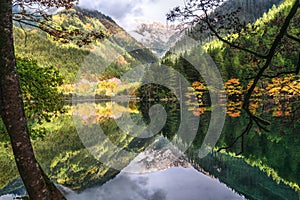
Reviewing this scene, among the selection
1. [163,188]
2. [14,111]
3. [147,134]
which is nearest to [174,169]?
[163,188]

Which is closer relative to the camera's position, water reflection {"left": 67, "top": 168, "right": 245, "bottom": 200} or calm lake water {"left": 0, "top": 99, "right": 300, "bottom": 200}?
water reflection {"left": 67, "top": 168, "right": 245, "bottom": 200}

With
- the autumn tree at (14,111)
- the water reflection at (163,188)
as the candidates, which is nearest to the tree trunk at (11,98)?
the autumn tree at (14,111)

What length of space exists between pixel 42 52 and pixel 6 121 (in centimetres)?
13725

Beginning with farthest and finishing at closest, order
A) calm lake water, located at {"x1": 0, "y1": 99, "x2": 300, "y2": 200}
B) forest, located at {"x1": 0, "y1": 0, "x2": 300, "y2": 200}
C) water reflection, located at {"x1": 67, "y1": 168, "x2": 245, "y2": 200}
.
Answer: calm lake water, located at {"x1": 0, "y1": 99, "x2": 300, "y2": 200} < water reflection, located at {"x1": 67, "y1": 168, "x2": 245, "y2": 200} < forest, located at {"x1": 0, "y1": 0, "x2": 300, "y2": 200}

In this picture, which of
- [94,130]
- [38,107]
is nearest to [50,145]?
[94,130]

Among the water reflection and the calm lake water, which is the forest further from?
the water reflection

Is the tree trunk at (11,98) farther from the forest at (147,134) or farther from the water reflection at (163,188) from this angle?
the water reflection at (163,188)

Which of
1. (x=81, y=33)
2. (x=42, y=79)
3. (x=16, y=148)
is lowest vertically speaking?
(x=16, y=148)

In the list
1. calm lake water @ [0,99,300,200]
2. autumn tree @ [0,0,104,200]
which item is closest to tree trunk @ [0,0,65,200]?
autumn tree @ [0,0,104,200]

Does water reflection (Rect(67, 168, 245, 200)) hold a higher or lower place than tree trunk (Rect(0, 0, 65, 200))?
lower

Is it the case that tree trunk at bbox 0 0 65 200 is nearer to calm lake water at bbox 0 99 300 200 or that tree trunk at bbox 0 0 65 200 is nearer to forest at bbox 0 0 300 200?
forest at bbox 0 0 300 200

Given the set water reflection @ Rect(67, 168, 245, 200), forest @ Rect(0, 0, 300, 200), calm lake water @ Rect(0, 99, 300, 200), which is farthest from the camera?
calm lake water @ Rect(0, 99, 300, 200)

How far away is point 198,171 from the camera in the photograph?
44.2 feet

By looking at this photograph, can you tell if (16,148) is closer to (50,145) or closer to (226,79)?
(50,145)
